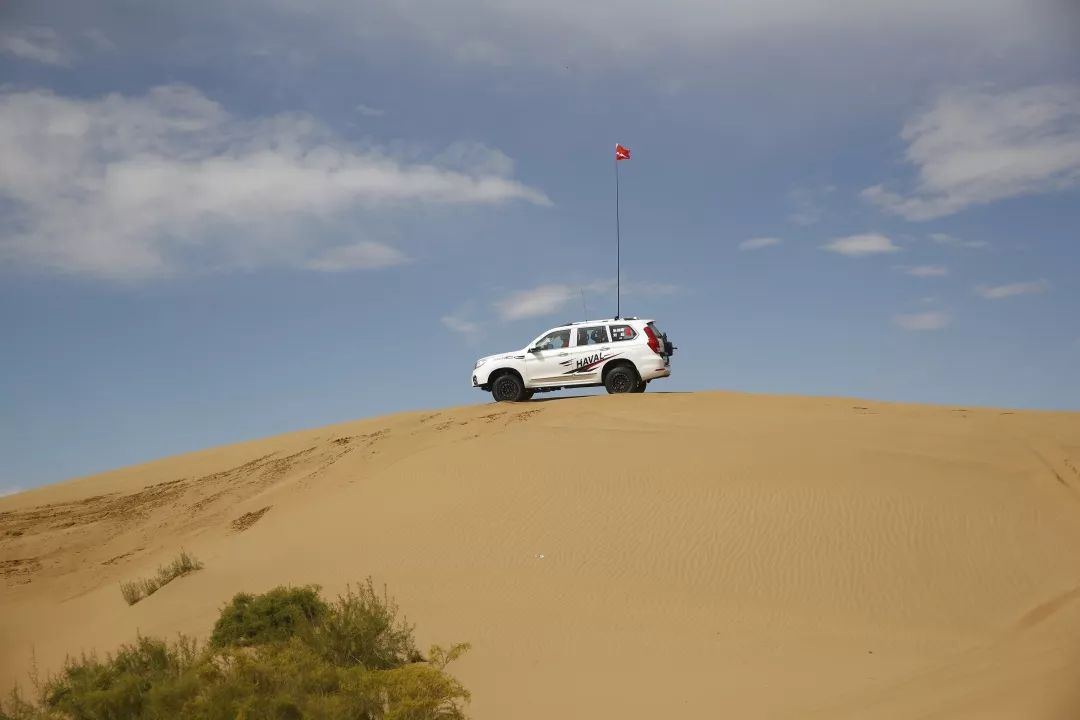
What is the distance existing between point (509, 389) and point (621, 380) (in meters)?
2.62

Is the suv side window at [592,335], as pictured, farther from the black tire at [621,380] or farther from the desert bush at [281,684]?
the desert bush at [281,684]

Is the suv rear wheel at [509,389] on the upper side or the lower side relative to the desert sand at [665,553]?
upper

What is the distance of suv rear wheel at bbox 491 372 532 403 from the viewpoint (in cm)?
2053

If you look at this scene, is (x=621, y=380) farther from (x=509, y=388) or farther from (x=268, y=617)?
(x=268, y=617)

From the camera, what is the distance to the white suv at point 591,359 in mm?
19625

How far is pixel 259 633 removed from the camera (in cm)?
939

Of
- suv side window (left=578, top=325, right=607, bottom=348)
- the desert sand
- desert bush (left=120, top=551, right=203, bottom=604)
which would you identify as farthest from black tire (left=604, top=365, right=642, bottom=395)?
desert bush (left=120, top=551, right=203, bottom=604)

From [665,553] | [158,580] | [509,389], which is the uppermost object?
Answer: [509,389]

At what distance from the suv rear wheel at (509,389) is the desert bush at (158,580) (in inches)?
325

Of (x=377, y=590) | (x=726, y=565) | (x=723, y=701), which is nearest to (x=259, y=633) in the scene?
(x=377, y=590)

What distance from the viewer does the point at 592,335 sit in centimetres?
1992

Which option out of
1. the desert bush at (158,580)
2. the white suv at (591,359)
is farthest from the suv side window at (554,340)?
the desert bush at (158,580)

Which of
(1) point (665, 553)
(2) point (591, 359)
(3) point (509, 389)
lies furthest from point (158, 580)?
(2) point (591, 359)

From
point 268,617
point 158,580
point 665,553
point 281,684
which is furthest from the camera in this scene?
point 158,580
